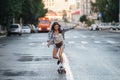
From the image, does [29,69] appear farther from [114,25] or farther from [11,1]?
[114,25]

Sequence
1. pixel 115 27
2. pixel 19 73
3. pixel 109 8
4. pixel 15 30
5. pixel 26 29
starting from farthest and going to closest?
pixel 109 8, pixel 115 27, pixel 26 29, pixel 15 30, pixel 19 73

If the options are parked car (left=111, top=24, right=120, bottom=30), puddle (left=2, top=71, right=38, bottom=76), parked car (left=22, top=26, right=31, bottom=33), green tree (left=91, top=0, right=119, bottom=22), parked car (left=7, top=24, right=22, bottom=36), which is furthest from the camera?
green tree (left=91, top=0, right=119, bottom=22)

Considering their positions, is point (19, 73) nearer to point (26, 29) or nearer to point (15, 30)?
point (15, 30)

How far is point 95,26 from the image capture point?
99875 mm

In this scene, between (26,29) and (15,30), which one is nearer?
(15,30)

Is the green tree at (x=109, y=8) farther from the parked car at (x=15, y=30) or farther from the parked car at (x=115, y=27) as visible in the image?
the parked car at (x=15, y=30)

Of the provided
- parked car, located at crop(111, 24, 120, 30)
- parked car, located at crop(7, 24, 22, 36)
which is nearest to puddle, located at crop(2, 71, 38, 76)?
parked car, located at crop(7, 24, 22, 36)

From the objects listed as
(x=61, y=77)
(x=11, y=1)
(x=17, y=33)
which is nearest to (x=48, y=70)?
(x=61, y=77)

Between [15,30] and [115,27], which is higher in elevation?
[15,30]

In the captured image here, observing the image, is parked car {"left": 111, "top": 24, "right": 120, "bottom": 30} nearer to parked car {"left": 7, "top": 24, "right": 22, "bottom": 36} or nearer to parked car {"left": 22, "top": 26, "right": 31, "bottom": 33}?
parked car {"left": 22, "top": 26, "right": 31, "bottom": 33}

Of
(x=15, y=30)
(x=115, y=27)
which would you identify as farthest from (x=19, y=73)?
(x=115, y=27)

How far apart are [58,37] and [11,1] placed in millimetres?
44362

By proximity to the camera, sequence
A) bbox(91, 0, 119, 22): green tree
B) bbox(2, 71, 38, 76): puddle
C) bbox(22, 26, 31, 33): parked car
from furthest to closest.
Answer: bbox(91, 0, 119, 22): green tree < bbox(22, 26, 31, 33): parked car < bbox(2, 71, 38, 76): puddle

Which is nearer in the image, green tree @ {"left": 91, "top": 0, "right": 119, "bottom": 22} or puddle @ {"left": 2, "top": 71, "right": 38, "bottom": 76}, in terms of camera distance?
puddle @ {"left": 2, "top": 71, "right": 38, "bottom": 76}
